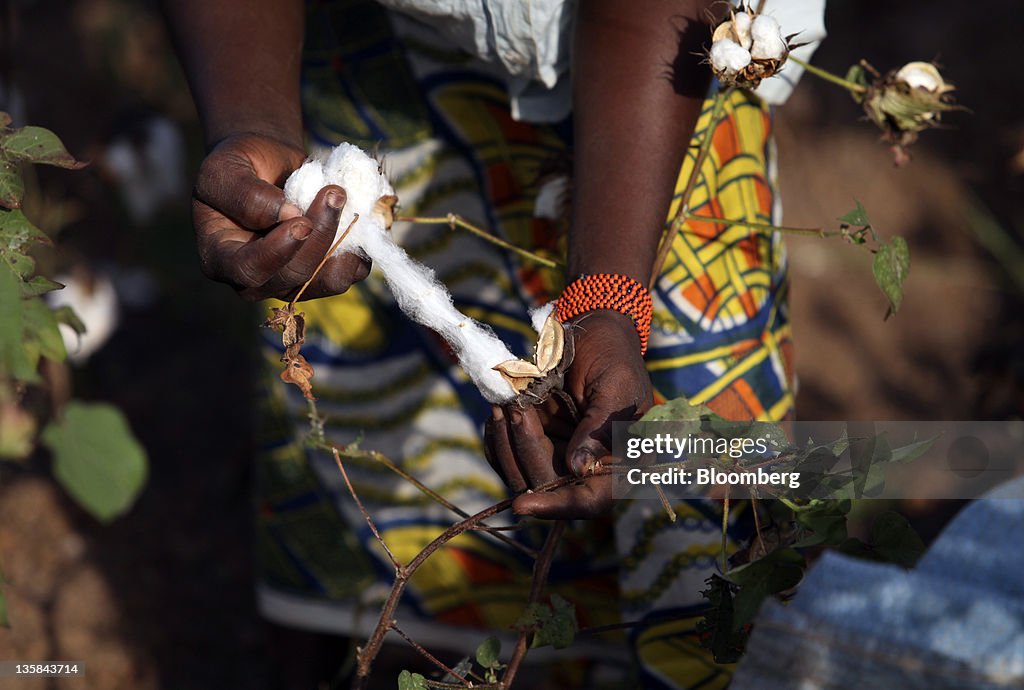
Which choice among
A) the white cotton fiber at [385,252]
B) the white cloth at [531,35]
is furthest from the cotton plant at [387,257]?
the white cloth at [531,35]

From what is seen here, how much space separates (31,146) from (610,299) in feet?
1.85

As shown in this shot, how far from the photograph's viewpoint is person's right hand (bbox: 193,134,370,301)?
92cm

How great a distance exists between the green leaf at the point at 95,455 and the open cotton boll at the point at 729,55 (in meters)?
0.65

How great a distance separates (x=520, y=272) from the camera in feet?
4.34

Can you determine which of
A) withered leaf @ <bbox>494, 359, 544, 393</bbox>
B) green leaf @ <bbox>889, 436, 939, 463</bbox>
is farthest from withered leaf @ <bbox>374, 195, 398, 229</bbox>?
green leaf @ <bbox>889, 436, 939, 463</bbox>

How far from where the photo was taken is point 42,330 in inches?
33.9

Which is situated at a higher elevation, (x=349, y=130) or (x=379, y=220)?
(x=349, y=130)

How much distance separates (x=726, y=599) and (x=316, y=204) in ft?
1.72

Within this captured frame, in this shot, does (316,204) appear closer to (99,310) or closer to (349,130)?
(349,130)

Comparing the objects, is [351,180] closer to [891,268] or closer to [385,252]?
[385,252]

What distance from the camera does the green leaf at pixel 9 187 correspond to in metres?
0.89

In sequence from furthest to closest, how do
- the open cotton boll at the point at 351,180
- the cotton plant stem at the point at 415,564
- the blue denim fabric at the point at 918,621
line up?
the open cotton boll at the point at 351,180
the cotton plant stem at the point at 415,564
the blue denim fabric at the point at 918,621

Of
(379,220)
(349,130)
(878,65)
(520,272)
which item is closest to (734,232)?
(520,272)

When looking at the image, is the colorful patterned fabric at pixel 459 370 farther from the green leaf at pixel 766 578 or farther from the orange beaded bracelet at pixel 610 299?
the green leaf at pixel 766 578
